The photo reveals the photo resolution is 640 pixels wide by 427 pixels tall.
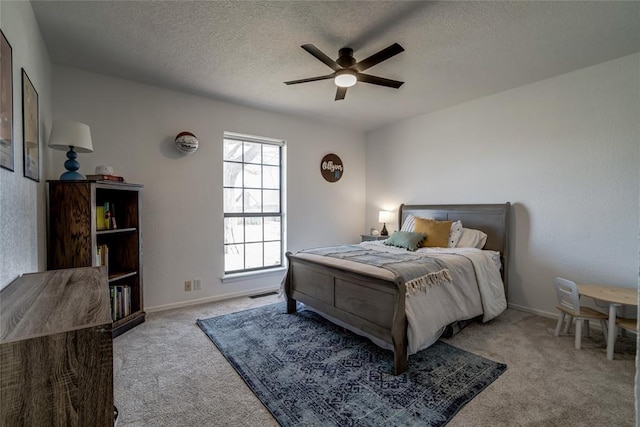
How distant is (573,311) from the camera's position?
7.95ft

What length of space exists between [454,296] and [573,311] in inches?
39.0

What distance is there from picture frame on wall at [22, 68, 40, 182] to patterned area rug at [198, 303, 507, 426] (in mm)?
1815

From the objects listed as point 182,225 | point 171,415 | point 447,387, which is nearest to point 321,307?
point 447,387

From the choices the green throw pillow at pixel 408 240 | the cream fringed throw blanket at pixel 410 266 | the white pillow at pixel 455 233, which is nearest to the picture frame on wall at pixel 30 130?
the cream fringed throw blanket at pixel 410 266

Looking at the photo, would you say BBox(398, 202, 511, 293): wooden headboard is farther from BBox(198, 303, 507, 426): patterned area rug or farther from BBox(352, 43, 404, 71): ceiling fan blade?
BBox(352, 43, 404, 71): ceiling fan blade

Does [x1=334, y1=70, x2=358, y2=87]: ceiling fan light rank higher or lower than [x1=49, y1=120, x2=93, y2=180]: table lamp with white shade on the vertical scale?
higher

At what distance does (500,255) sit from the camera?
10.8ft

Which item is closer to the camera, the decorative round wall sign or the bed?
the bed

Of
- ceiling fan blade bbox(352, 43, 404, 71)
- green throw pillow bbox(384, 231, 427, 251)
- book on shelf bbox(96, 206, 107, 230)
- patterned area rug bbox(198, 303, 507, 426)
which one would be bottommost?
patterned area rug bbox(198, 303, 507, 426)

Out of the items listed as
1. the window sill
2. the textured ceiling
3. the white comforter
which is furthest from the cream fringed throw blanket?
the textured ceiling

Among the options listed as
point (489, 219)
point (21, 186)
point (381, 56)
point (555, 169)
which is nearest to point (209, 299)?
point (21, 186)

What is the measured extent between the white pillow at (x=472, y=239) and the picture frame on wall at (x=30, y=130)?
387 cm

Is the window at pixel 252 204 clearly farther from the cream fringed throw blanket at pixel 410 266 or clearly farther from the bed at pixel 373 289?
the cream fringed throw blanket at pixel 410 266

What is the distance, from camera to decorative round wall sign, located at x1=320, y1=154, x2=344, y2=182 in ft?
15.1
